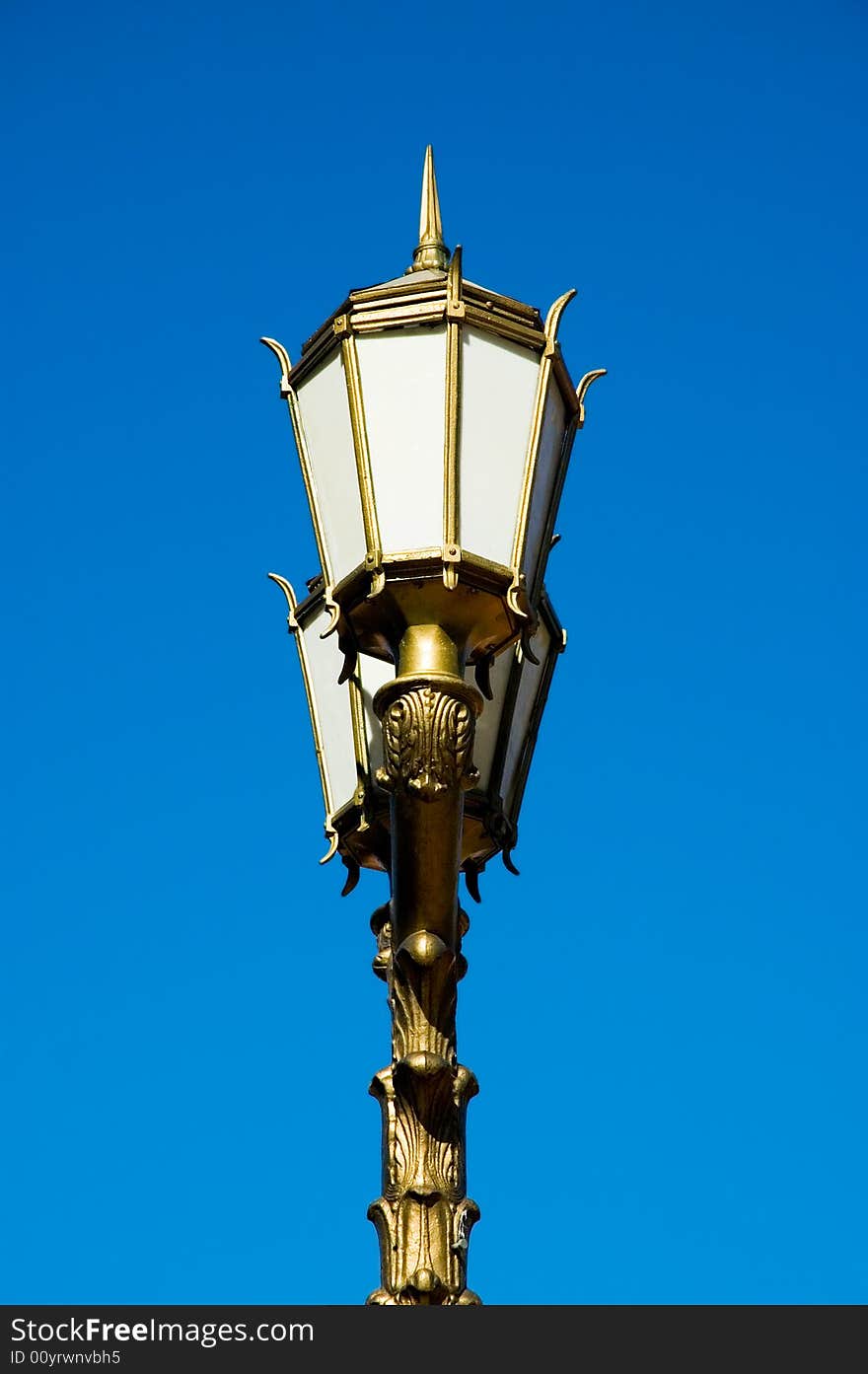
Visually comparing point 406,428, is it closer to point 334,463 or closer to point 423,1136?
point 334,463

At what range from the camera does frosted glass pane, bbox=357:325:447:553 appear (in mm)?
7824

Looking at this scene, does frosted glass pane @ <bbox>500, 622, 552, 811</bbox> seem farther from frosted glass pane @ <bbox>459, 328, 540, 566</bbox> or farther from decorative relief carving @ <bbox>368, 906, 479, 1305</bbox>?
frosted glass pane @ <bbox>459, 328, 540, 566</bbox>

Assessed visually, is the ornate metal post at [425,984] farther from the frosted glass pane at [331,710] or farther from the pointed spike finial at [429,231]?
the pointed spike finial at [429,231]

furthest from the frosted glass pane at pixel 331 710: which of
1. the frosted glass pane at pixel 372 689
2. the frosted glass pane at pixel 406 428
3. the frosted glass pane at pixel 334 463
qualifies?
the frosted glass pane at pixel 406 428

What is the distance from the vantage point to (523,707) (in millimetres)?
9070

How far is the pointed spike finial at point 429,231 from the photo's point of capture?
911 cm

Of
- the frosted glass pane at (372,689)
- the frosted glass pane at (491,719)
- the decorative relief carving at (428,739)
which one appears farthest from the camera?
the frosted glass pane at (491,719)

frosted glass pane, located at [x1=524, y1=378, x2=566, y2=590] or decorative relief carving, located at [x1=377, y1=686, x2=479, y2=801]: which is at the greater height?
frosted glass pane, located at [x1=524, y1=378, x2=566, y2=590]

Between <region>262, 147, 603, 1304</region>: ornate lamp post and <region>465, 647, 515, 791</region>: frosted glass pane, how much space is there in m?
0.39

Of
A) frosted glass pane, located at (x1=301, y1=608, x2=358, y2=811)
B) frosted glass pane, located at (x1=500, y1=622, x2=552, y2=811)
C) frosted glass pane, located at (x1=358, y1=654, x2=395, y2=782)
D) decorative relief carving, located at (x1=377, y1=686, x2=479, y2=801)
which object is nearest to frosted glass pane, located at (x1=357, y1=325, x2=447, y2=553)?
decorative relief carving, located at (x1=377, y1=686, x2=479, y2=801)

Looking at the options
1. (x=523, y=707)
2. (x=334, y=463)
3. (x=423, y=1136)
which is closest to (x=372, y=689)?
(x=523, y=707)

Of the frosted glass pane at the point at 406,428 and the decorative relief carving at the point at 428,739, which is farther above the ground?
the frosted glass pane at the point at 406,428
